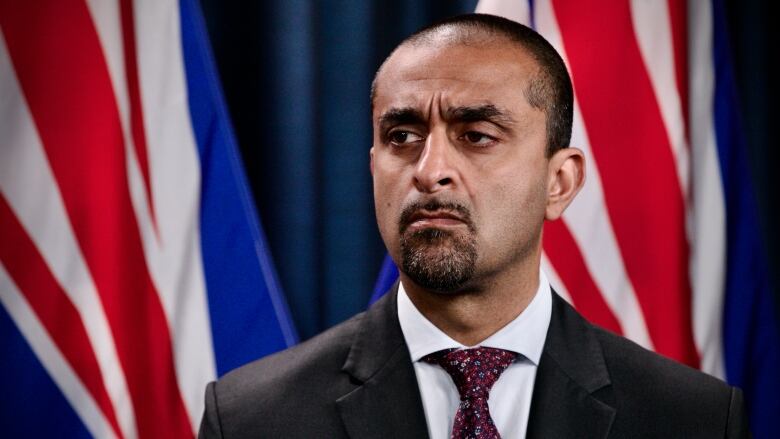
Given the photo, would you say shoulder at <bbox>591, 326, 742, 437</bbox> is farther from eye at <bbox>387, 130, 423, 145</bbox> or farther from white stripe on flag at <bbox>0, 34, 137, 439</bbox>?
white stripe on flag at <bbox>0, 34, 137, 439</bbox>

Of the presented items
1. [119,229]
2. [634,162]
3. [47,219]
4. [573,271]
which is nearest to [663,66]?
[634,162]

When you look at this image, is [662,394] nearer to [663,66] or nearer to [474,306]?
[474,306]

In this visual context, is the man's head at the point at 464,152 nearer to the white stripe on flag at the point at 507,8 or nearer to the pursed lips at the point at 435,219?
the pursed lips at the point at 435,219

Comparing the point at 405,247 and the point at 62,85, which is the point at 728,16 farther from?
the point at 62,85

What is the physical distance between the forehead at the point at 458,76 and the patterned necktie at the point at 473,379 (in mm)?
433

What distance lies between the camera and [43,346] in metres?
2.18

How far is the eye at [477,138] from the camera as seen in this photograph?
1.67 meters

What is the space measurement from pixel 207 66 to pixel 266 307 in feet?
1.96

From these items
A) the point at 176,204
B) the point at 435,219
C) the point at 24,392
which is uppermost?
the point at 435,219

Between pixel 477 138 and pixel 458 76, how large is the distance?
0.11m

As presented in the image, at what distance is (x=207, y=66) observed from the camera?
7.60 ft

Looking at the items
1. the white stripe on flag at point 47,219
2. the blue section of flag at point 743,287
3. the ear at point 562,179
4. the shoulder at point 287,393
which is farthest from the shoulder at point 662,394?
the white stripe on flag at point 47,219

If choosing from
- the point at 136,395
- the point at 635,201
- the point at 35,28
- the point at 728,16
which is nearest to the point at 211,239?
the point at 136,395

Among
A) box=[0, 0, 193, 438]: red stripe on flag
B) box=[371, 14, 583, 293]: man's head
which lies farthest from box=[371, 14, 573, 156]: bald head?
box=[0, 0, 193, 438]: red stripe on flag
